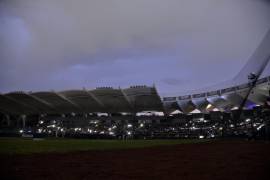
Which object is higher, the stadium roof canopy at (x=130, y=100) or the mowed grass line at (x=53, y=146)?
the stadium roof canopy at (x=130, y=100)

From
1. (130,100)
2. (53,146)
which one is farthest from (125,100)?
(53,146)

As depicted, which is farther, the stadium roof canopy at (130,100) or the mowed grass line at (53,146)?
the stadium roof canopy at (130,100)

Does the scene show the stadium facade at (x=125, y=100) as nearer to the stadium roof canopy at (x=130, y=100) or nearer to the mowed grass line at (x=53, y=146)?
the stadium roof canopy at (x=130, y=100)

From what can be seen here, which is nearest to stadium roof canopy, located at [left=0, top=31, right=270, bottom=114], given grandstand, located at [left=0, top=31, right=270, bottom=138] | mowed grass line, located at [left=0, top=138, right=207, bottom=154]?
grandstand, located at [left=0, top=31, right=270, bottom=138]

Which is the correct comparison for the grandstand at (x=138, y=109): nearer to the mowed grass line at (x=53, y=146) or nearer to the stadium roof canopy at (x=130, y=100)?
the stadium roof canopy at (x=130, y=100)

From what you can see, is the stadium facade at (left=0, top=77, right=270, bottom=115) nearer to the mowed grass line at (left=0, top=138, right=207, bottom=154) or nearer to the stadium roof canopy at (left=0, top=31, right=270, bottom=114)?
the stadium roof canopy at (left=0, top=31, right=270, bottom=114)

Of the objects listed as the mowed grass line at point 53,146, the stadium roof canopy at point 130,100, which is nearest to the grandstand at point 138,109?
the stadium roof canopy at point 130,100

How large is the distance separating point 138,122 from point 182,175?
4223cm

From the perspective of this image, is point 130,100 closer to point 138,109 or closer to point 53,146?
point 138,109

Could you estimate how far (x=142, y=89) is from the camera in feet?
124

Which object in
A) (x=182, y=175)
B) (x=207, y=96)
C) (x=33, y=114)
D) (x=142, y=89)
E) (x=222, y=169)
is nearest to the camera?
(x=182, y=175)

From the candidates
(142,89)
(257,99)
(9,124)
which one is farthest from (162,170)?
(9,124)

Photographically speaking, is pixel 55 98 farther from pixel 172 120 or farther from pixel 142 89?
pixel 172 120

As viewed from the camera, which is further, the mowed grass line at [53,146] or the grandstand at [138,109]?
the grandstand at [138,109]
